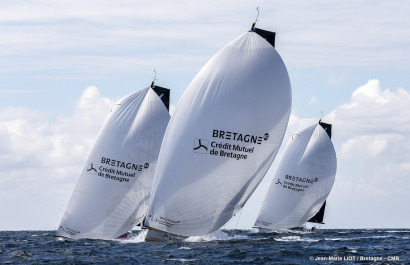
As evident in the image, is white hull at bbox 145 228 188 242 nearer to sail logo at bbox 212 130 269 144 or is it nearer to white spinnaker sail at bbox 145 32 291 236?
white spinnaker sail at bbox 145 32 291 236

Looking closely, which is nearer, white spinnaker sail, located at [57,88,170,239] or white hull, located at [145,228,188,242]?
white hull, located at [145,228,188,242]

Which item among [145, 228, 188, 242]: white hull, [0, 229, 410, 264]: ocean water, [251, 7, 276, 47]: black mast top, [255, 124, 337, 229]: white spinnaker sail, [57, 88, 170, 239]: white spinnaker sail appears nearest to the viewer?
[0, 229, 410, 264]: ocean water

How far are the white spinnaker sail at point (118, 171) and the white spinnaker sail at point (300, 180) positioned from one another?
1866cm

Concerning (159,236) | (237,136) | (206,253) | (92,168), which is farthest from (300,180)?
(206,253)

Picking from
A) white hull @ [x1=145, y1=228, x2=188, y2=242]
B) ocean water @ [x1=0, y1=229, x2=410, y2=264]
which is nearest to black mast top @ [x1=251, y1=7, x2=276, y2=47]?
ocean water @ [x1=0, y1=229, x2=410, y2=264]

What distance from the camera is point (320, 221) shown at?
65.0 meters

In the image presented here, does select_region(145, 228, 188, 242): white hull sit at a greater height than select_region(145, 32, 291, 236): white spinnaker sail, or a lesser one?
lesser

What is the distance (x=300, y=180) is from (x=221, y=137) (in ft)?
80.1

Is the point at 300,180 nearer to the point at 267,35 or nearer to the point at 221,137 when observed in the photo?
the point at 267,35

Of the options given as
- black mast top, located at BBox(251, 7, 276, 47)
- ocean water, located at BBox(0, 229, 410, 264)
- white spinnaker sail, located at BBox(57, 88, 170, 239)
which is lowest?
ocean water, located at BBox(0, 229, 410, 264)

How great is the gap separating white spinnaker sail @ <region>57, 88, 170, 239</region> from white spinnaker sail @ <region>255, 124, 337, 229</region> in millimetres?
18660

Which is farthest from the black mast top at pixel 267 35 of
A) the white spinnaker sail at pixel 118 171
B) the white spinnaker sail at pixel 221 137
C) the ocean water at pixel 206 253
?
the ocean water at pixel 206 253

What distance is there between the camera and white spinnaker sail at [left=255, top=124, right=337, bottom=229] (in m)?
59.8

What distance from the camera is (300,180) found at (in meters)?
59.8
